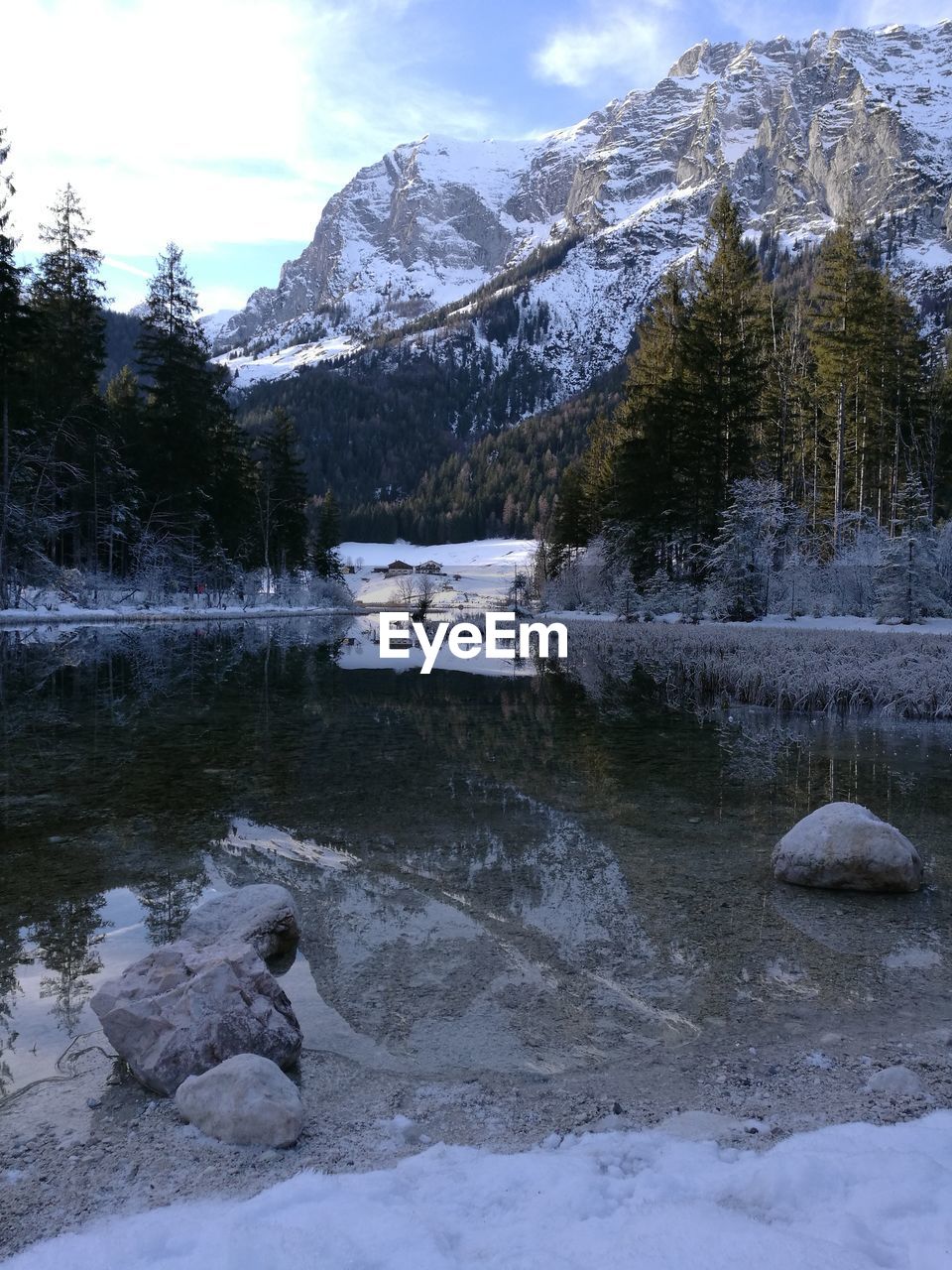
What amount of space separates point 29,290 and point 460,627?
92.2ft

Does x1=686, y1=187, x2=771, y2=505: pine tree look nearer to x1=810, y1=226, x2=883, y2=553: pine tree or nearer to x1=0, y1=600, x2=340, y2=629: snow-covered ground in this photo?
x1=810, y1=226, x2=883, y2=553: pine tree

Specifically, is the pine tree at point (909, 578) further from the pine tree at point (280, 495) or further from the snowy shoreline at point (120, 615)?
the pine tree at point (280, 495)

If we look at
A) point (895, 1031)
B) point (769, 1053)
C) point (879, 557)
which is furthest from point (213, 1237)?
point (879, 557)

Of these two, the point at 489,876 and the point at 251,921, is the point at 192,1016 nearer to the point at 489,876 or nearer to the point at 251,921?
the point at 251,921

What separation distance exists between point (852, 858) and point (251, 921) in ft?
15.0

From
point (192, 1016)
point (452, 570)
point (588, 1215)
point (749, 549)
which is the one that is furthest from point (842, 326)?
point (452, 570)

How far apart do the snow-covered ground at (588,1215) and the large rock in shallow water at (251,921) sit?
2.08m

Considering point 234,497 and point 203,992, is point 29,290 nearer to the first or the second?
point 234,497

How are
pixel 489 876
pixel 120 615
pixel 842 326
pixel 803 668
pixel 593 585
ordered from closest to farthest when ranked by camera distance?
1. pixel 489 876
2. pixel 803 668
3. pixel 842 326
4. pixel 120 615
5. pixel 593 585

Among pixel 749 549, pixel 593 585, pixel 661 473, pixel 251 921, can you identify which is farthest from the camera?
pixel 593 585

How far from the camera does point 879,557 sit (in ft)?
83.8

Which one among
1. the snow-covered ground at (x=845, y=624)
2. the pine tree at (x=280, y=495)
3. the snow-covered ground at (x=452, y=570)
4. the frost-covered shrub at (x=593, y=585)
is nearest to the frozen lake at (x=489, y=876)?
the snow-covered ground at (x=845, y=624)

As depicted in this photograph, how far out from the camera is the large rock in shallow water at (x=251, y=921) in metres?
4.64

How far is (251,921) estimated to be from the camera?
4758 mm
